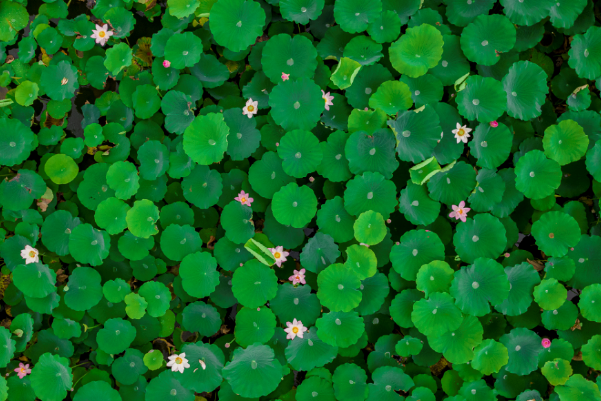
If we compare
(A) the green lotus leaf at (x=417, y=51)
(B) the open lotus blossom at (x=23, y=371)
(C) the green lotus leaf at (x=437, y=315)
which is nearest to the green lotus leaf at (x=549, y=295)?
(C) the green lotus leaf at (x=437, y=315)

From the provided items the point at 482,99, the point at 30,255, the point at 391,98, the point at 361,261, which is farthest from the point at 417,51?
the point at 30,255

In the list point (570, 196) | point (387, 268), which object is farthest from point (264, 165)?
point (570, 196)

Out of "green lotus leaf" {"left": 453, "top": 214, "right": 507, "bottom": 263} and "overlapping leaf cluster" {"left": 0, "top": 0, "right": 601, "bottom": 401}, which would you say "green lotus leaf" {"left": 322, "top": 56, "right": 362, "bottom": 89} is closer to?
"overlapping leaf cluster" {"left": 0, "top": 0, "right": 601, "bottom": 401}

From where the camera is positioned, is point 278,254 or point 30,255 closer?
point 278,254

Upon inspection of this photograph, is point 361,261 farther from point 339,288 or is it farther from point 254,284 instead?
point 254,284

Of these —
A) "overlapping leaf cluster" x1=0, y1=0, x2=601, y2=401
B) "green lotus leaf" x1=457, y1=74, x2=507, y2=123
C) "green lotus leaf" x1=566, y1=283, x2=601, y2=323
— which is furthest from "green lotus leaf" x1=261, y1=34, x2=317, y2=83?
"green lotus leaf" x1=566, y1=283, x2=601, y2=323

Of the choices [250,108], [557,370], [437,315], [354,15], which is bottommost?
[557,370]

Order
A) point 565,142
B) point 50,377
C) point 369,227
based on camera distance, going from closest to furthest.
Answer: point 369,227
point 565,142
point 50,377
